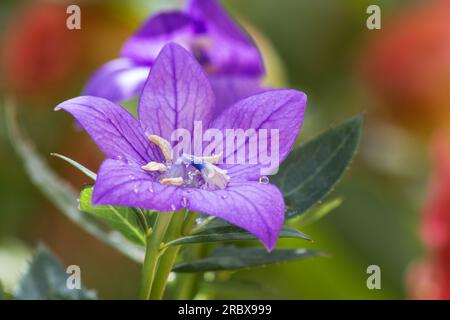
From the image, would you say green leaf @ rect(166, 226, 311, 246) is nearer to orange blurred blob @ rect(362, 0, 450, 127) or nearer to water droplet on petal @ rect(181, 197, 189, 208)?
water droplet on petal @ rect(181, 197, 189, 208)

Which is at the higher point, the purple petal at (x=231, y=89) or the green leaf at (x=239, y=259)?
the purple petal at (x=231, y=89)

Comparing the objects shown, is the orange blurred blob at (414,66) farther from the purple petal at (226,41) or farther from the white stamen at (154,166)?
the white stamen at (154,166)

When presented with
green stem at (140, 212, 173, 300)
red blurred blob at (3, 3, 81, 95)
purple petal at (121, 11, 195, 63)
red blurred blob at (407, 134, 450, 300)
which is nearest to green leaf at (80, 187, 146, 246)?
green stem at (140, 212, 173, 300)

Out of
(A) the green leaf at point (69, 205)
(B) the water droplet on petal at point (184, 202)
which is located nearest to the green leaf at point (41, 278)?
(A) the green leaf at point (69, 205)

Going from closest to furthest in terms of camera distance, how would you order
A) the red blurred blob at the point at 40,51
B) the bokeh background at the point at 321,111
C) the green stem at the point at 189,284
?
the green stem at the point at 189,284
the bokeh background at the point at 321,111
the red blurred blob at the point at 40,51

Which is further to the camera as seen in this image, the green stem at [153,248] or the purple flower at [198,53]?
the purple flower at [198,53]

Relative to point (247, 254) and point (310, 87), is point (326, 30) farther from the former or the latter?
point (247, 254)

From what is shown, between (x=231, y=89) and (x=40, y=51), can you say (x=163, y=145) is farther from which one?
(x=40, y=51)

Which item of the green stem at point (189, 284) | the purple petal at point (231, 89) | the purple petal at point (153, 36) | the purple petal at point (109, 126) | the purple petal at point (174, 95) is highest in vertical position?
the purple petal at point (153, 36)
